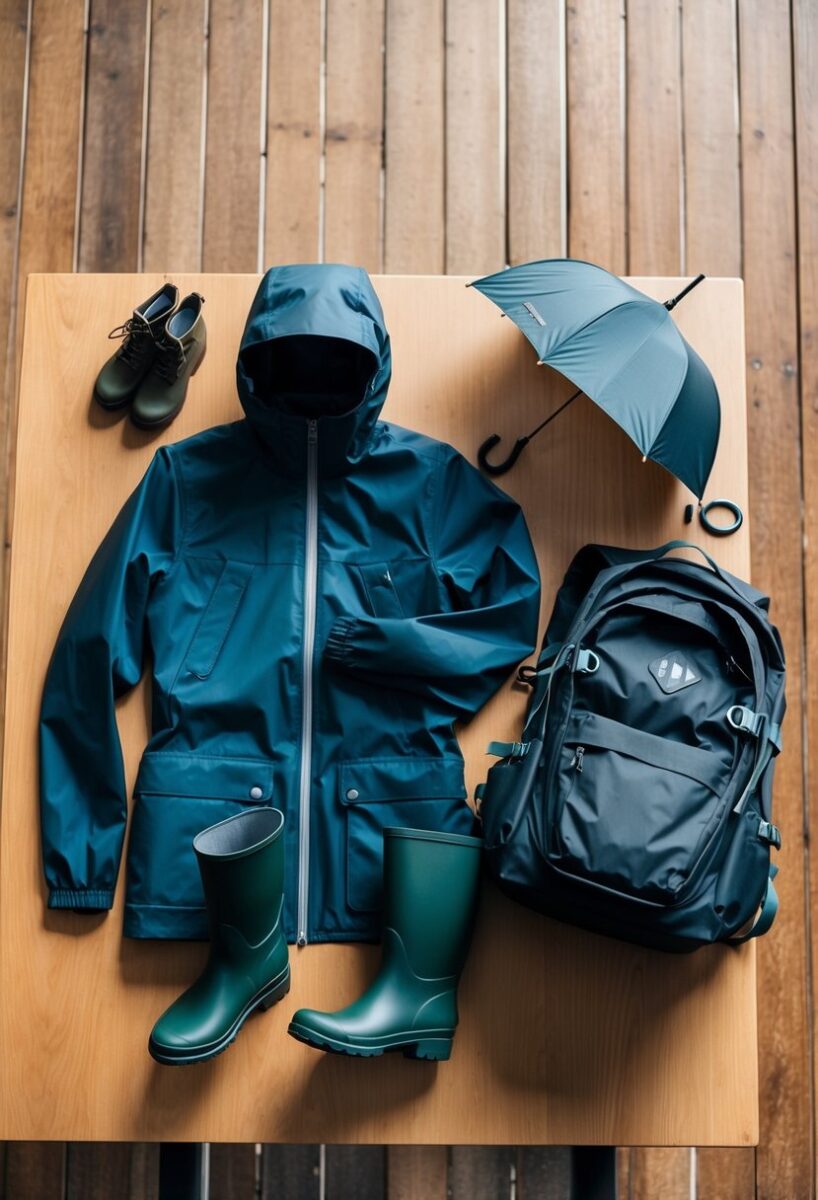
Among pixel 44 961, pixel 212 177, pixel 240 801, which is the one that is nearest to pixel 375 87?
pixel 212 177

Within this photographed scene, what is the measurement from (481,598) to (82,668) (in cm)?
60

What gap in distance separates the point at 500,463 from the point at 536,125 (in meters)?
0.95

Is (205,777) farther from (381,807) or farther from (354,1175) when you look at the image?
(354,1175)

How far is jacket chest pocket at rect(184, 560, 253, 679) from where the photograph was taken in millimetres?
1522

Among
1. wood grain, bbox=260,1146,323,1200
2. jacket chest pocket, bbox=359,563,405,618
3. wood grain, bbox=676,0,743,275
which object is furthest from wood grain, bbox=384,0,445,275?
wood grain, bbox=260,1146,323,1200

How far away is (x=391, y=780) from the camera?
4.88 ft

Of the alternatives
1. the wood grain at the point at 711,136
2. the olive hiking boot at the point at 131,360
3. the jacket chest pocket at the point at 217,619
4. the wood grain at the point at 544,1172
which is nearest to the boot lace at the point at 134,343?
the olive hiking boot at the point at 131,360

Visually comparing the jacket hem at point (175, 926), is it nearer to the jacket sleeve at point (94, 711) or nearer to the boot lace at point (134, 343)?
the jacket sleeve at point (94, 711)

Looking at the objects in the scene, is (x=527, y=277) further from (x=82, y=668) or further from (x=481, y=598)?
(x=82, y=668)

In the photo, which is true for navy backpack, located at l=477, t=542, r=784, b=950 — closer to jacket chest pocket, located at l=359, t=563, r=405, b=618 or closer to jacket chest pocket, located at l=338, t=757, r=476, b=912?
jacket chest pocket, located at l=338, t=757, r=476, b=912

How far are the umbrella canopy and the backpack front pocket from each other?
A: 1.31 ft

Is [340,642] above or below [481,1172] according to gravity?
above

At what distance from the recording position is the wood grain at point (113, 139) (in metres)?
2.16

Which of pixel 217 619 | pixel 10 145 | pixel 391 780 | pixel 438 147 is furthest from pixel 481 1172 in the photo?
pixel 10 145
